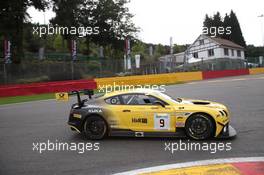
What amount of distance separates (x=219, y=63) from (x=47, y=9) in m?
18.4

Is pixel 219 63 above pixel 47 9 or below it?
below

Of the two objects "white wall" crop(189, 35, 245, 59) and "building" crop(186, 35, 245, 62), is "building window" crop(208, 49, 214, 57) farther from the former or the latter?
"white wall" crop(189, 35, 245, 59)

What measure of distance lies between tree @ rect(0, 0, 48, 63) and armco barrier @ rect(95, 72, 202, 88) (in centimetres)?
1125

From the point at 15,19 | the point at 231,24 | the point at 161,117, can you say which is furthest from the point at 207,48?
the point at 161,117

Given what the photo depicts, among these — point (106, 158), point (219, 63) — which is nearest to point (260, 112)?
point (106, 158)

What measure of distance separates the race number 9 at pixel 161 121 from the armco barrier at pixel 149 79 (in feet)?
59.6

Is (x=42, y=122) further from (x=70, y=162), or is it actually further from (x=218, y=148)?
(x=218, y=148)

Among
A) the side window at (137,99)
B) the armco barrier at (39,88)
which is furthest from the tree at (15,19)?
the side window at (137,99)

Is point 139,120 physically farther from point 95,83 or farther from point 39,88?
point 95,83

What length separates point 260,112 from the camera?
12.8 meters

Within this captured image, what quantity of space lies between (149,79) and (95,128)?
20280mm

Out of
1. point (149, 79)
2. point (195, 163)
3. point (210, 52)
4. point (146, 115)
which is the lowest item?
point (195, 163)

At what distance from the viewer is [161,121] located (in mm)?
9664

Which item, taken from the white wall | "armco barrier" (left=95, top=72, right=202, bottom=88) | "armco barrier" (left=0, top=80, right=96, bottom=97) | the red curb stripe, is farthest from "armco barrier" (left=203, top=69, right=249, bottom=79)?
the white wall
